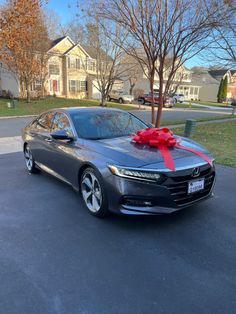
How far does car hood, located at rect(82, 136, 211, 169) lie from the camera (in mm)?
3330

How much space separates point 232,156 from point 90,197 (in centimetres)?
498

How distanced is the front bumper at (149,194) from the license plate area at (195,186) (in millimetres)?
58

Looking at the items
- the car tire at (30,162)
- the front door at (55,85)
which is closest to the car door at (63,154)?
the car tire at (30,162)

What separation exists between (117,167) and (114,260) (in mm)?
1096

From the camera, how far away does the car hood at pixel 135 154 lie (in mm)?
3330

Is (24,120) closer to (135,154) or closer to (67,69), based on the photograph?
(135,154)

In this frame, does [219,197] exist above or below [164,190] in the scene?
below

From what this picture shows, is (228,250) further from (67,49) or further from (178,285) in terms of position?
(67,49)

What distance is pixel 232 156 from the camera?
24.2 ft

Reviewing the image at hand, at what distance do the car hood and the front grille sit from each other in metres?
0.17

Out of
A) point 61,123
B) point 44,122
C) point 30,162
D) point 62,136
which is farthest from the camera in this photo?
point 30,162

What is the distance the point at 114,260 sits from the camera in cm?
285

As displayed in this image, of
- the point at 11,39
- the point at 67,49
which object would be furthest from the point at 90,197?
the point at 67,49

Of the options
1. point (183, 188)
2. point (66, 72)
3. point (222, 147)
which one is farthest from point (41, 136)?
point (66, 72)
